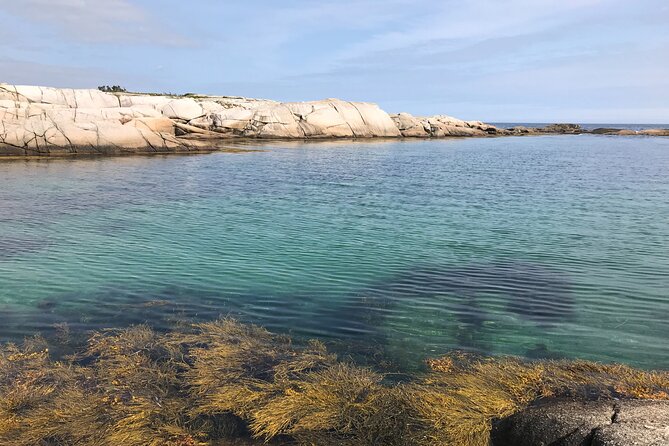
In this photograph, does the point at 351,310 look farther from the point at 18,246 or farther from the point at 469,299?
the point at 18,246

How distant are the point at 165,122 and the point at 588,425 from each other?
59564mm

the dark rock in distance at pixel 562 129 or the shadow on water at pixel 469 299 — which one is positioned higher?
the dark rock in distance at pixel 562 129

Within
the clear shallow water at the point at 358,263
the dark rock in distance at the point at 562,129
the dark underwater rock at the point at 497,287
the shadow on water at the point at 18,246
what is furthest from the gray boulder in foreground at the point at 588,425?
the dark rock in distance at the point at 562,129

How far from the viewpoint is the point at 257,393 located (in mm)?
7379

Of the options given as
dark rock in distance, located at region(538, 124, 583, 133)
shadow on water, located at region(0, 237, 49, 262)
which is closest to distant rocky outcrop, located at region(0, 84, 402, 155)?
shadow on water, located at region(0, 237, 49, 262)

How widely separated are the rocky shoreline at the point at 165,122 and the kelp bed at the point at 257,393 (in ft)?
146

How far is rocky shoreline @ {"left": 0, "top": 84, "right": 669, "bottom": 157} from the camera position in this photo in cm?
4595

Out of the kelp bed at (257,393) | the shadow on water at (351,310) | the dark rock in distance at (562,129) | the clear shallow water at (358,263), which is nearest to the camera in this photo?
the kelp bed at (257,393)

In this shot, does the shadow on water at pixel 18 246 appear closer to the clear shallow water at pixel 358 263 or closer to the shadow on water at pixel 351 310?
the clear shallow water at pixel 358 263

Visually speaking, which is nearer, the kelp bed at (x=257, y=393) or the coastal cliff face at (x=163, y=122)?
the kelp bed at (x=257, y=393)

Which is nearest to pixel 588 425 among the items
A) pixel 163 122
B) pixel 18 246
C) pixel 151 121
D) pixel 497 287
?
pixel 497 287

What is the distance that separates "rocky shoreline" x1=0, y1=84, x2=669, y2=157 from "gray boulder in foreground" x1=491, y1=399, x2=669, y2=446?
2017 inches

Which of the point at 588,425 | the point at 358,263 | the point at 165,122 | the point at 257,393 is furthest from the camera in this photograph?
the point at 165,122

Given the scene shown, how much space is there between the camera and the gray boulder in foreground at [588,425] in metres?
5.24
